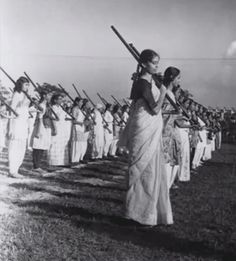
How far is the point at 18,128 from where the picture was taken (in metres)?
9.07

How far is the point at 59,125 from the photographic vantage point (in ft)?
38.3

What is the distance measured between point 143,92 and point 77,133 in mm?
7951

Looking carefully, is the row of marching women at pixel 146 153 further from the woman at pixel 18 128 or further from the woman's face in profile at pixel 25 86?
the woman at pixel 18 128

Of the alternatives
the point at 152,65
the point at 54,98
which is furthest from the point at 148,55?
the point at 54,98

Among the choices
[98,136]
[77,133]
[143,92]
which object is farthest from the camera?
[98,136]

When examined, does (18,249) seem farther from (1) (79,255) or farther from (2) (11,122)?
(2) (11,122)

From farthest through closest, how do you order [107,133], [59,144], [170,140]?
1. [107,133]
2. [59,144]
3. [170,140]

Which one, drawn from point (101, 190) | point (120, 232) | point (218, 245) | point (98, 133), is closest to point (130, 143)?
point (120, 232)

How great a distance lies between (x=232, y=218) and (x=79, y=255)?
286 cm

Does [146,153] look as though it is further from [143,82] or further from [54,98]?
[54,98]

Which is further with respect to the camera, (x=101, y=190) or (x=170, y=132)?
(x=101, y=190)

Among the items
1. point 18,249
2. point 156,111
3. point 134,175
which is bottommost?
point 18,249

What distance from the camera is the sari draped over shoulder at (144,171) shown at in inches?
206

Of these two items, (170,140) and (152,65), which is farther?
(170,140)
